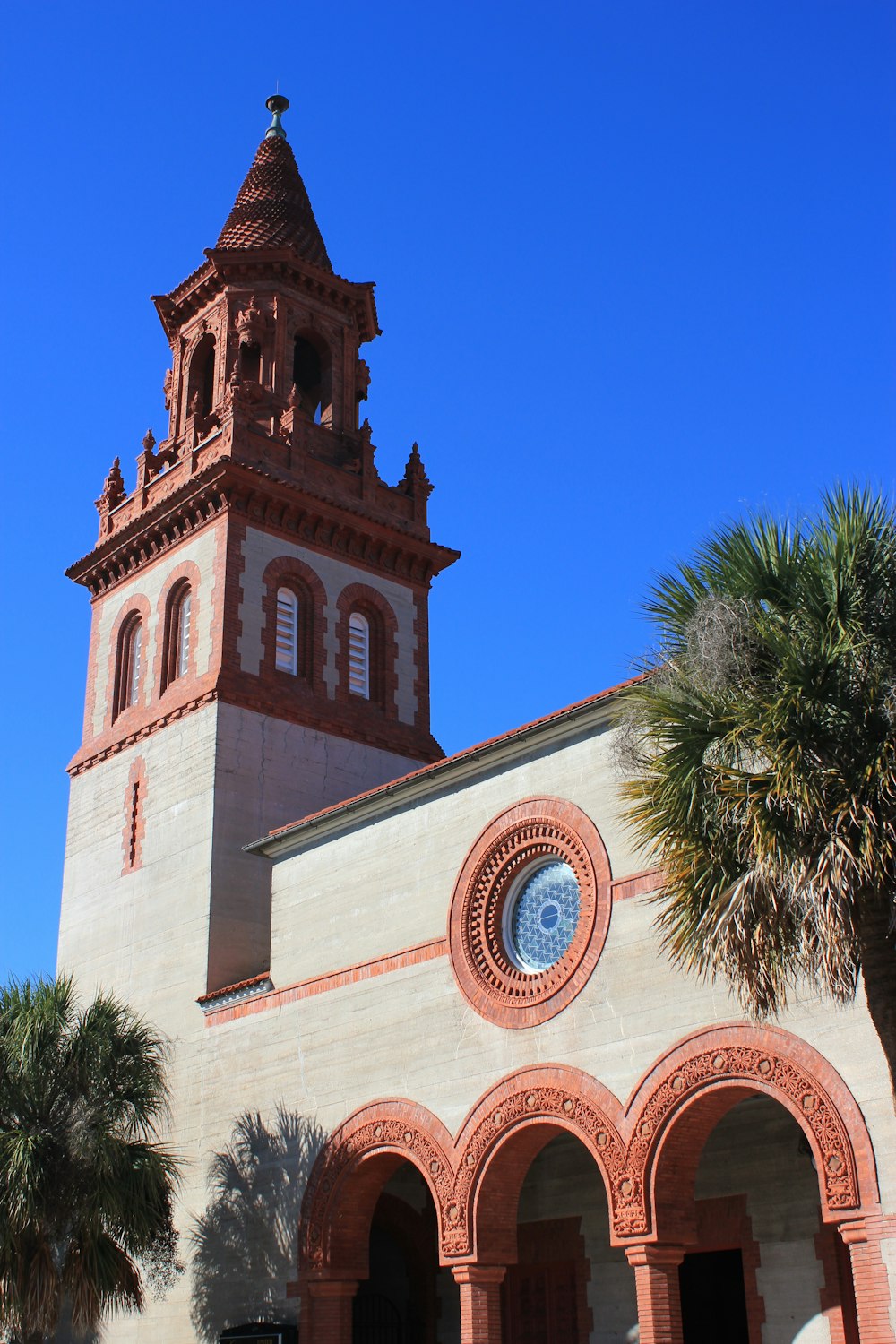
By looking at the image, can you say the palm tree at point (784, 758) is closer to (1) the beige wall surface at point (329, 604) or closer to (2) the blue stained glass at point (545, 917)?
(2) the blue stained glass at point (545, 917)

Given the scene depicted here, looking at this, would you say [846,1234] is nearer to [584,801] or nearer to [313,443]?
[584,801]

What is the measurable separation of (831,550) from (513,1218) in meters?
10.6

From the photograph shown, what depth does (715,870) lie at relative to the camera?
511 inches

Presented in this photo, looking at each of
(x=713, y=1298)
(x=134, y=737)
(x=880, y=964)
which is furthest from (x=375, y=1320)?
(x=880, y=964)

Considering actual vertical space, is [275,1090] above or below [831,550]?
below

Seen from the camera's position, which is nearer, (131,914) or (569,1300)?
(569,1300)

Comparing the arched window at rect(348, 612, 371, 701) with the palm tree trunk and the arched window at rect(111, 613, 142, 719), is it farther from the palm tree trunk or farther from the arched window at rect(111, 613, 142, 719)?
the palm tree trunk

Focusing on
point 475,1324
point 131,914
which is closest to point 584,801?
point 475,1324

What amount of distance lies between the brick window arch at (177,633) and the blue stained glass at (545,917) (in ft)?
38.6

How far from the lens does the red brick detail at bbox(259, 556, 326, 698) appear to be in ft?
97.8

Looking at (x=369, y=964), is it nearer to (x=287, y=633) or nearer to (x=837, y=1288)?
(x=837, y=1288)

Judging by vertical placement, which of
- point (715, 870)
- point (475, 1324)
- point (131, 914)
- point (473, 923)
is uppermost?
point (131, 914)

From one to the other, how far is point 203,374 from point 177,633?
7.31 meters

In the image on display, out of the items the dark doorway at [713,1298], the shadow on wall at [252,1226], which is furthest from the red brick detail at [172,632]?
the dark doorway at [713,1298]
